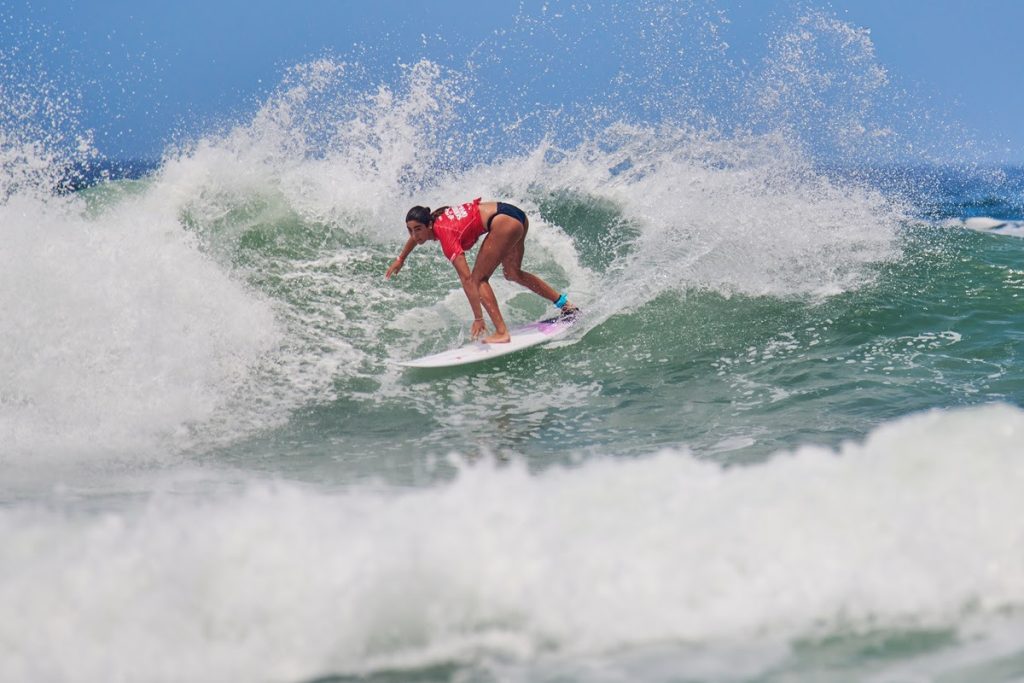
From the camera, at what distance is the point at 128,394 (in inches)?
258

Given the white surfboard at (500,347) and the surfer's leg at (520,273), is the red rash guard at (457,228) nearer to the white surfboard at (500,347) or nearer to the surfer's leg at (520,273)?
Result: the surfer's leg at (520,273)

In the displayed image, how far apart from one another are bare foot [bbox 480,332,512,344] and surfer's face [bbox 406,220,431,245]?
106 cm

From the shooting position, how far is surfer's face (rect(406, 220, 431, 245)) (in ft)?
25.8

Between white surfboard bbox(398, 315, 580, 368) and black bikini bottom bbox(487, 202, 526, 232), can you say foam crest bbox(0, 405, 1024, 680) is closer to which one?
white surfboard bbox(398, 315, 580, 368)

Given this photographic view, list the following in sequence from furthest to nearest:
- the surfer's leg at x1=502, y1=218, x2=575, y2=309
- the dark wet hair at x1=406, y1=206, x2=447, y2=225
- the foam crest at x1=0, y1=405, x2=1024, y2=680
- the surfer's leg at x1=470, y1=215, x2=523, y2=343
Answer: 1. the surfer's leg at x1=502, y1=218, x2=575, y2=309
2. the surfer's leg at x1=470, y1=215, x2=523, y2=343
3. the dark wet hair at x1=406, y1=206, x2=447, y2=225
4. the foam crest at x1=0, y1=405, x2=1024, y2=680

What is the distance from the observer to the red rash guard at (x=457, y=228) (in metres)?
7.95

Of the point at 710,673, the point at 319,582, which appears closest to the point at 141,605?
the point at 319,582

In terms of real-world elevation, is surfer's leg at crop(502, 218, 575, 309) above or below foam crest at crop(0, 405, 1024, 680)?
above

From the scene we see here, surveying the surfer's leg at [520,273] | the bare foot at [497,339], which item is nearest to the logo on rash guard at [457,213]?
the surfer's leg at [520,273]

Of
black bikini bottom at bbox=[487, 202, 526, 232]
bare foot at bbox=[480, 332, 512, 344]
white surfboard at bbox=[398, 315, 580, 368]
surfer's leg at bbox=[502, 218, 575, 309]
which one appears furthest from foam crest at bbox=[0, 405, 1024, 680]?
surfer's leg at bbox=[502, 218, 575, 309]

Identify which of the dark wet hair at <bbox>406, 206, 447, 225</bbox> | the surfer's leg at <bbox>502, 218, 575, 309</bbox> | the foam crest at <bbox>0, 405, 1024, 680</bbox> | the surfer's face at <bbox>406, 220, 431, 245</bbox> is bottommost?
the foam crest at <bbox>0, 405, 1024, 680</bbox>

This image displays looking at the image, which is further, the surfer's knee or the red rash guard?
the surfer's knee

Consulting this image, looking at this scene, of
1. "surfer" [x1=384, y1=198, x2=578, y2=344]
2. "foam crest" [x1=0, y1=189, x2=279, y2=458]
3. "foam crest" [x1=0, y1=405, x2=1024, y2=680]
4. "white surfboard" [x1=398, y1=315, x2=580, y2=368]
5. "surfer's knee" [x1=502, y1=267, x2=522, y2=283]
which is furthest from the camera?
"surfer's knee" [x1=502, y1=267, x2=522, y2=283]

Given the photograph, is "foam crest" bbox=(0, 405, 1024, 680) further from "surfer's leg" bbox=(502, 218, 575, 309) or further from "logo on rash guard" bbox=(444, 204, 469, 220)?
"surfer's leg" bbox=(502, 218, 575, 309)
